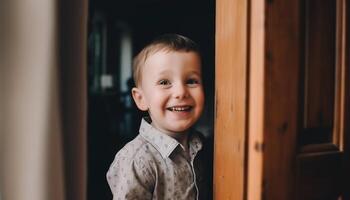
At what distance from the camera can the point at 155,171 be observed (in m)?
1.02

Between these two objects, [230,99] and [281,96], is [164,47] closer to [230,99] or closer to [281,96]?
[230,99]

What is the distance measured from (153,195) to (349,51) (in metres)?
0.79

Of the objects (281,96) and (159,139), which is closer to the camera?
(281,96)

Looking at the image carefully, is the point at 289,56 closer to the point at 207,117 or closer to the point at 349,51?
the point at 349,51

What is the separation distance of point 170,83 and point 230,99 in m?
0.24

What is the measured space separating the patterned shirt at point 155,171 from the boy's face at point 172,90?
0.06 m

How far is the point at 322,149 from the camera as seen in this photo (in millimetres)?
958

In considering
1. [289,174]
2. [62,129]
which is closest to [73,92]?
[62,129]

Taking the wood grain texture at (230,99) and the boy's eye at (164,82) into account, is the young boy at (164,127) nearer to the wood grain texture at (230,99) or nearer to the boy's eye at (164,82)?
the boy's eye at (164,82)

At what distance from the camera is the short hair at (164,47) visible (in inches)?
41.3

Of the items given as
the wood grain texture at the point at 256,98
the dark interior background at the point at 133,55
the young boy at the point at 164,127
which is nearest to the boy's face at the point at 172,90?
the young boy at the point at 164,127

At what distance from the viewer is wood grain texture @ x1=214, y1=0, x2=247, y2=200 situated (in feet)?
2.79

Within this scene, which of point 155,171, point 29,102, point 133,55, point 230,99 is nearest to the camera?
point 29,102

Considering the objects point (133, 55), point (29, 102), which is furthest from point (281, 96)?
point (133, 55)
